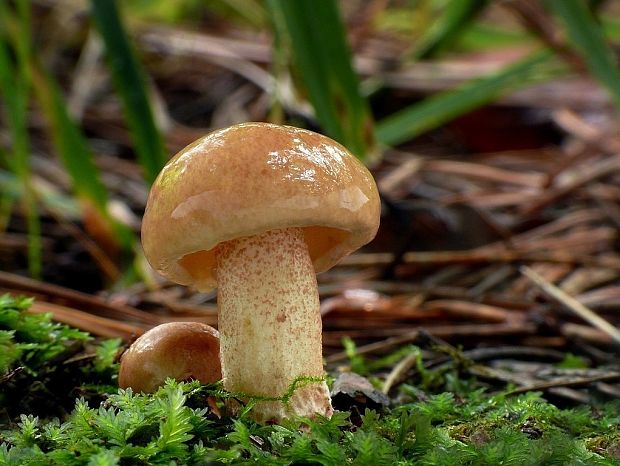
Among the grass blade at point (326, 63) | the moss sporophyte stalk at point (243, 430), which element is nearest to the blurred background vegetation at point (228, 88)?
the grass blade at point (326, 63)

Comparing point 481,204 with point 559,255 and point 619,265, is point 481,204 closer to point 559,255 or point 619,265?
point 559,255

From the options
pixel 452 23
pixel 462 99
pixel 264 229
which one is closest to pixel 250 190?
pixel 264 229

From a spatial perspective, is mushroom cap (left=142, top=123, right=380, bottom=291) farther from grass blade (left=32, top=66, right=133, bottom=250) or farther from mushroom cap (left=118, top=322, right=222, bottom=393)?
grass blade (left=32, top=66, right=133, bottom=250)

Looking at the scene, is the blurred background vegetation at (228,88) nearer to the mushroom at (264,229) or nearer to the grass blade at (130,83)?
the grass blade at (130,83)

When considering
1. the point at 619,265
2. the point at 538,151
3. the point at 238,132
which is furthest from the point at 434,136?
the point at 238,132

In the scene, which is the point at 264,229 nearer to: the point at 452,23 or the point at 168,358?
the point at 168,358
